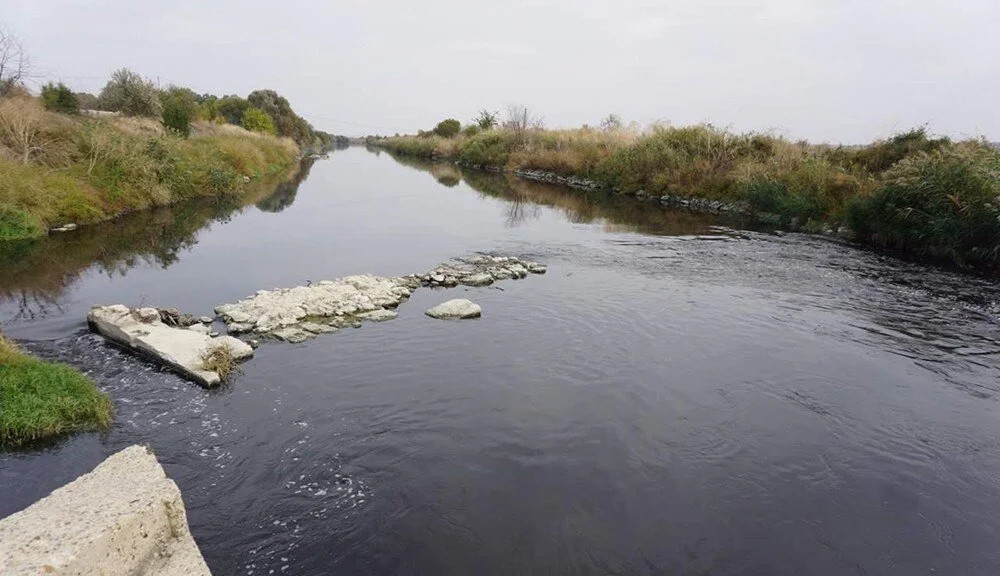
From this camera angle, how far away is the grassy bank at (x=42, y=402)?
23.5 ft

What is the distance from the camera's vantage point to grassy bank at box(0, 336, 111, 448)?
7.16 metres

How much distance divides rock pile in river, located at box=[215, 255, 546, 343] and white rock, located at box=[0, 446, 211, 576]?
6257mm

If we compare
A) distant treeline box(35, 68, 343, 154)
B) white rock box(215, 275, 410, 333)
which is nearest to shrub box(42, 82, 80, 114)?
distant treeline box(35, 68, 343, 154)

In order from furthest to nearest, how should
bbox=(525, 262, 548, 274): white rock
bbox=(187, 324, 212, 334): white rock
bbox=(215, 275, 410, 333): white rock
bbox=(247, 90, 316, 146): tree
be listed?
bbox=(247, 90, 316, 146): tree, bbox=(525, 262, 548, 274): white rock, bbox=(215, 275, 410, 333): white rock, bbox=(187, 324, 212, 334): white rock

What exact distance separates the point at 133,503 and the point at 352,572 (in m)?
1.99

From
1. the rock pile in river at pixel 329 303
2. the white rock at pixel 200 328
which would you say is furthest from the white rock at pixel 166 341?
the rock pile in river at pixel 329 303

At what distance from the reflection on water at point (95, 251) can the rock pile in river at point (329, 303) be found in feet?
14.1

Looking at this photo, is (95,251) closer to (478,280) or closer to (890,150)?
(478,280)

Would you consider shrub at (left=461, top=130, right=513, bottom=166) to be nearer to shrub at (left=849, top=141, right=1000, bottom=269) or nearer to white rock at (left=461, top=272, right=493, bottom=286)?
shrub at (left=849, top=141, right=1000, bottom=269)

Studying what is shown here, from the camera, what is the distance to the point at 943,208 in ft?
58.3

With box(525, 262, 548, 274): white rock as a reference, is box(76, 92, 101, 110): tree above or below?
above

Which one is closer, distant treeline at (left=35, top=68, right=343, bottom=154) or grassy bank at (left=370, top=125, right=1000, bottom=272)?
grassy bank at (left=370, top=125, right=1000, bottom=272)

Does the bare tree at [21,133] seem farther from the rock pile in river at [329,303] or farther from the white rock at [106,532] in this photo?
the white rock at [106,532]

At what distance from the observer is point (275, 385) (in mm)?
9047
